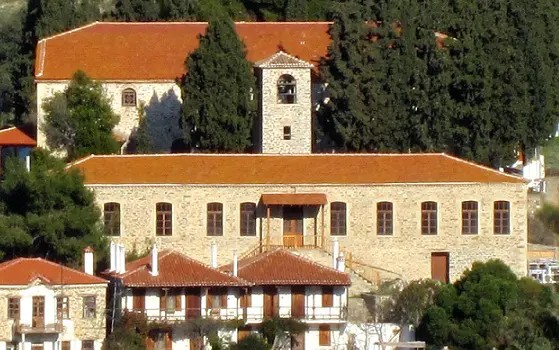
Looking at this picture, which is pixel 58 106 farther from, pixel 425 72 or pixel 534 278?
pixel 534 278

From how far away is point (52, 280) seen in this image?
63625 millimetres

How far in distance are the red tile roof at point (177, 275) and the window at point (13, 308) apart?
3005 mm

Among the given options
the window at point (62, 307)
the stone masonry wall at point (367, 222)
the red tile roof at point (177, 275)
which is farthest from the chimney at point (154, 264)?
the stone masonry wall at point (367, 222)

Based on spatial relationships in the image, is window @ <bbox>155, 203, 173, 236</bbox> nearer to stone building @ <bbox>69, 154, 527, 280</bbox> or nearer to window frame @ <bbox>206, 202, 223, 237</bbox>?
stone building @ <bbox>69, 154, 527, 280</bbox>

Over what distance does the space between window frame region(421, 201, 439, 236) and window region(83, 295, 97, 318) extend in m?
11.5

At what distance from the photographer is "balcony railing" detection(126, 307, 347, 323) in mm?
64000

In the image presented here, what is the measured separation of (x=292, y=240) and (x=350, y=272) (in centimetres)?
235

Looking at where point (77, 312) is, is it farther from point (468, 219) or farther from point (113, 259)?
point (468, 219)

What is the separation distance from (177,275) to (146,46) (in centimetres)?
1873

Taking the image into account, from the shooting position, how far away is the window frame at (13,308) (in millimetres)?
63469

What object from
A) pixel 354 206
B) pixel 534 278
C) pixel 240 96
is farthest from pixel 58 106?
pixel 534 278

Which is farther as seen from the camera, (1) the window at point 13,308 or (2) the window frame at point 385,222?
(2) the window frame at point 385,222

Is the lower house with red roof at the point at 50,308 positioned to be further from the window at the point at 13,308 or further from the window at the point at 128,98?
the window at the point at 128,98

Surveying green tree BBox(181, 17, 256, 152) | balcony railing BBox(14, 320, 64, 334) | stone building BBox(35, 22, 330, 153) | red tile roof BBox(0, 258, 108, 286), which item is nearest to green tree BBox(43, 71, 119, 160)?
stone building BBox(35, 22, 330, 153)
